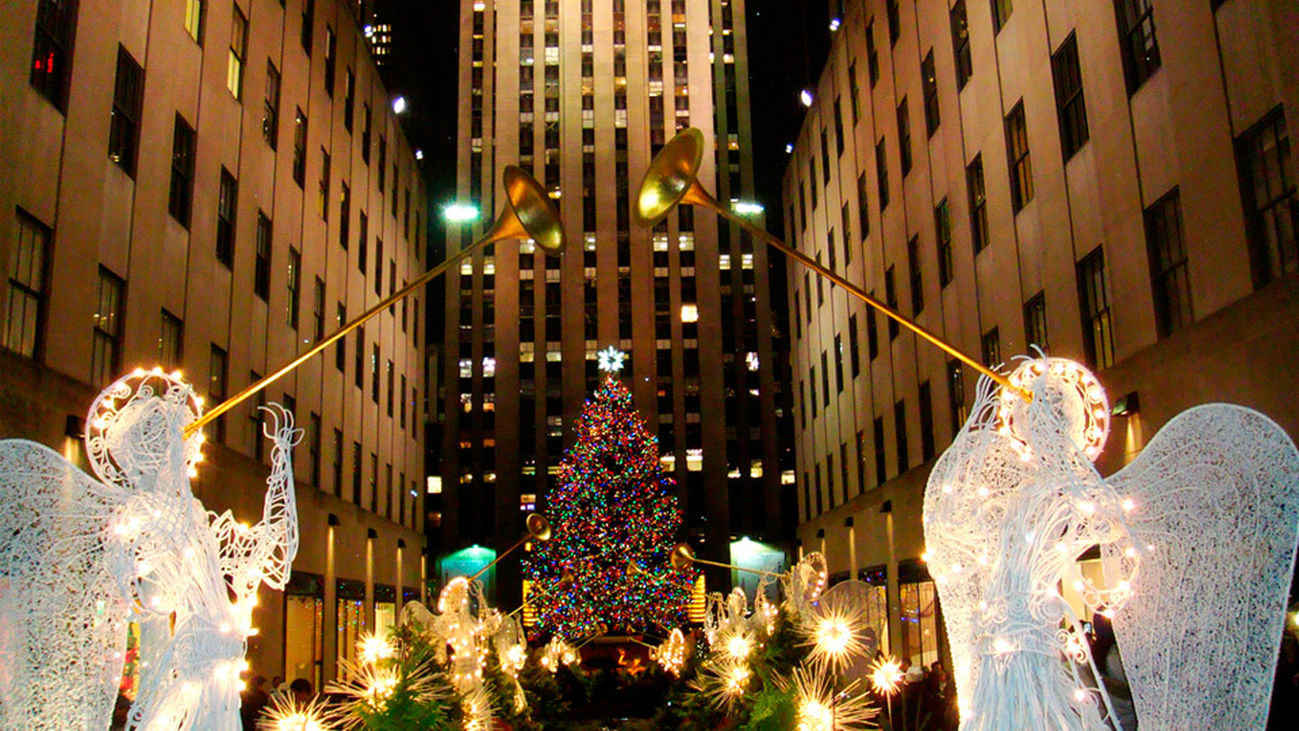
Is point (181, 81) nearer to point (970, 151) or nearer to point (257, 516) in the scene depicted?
point (257, 516)

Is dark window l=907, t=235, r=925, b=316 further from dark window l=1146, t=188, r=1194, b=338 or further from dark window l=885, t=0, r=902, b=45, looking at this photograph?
dark window l=1146, t=188, r=1194, b=338

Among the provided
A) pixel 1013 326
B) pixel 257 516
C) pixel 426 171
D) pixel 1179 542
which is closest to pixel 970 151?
pixel 1013 326

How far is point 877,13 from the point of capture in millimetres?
30391

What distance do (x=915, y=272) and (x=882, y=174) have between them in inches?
169

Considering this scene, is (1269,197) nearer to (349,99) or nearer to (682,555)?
(682,555)

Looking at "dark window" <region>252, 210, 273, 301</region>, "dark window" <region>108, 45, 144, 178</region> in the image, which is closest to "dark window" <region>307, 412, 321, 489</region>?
"dark window" <region>252, 210, 273, 301</region>

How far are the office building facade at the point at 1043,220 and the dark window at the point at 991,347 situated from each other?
68 millimetres

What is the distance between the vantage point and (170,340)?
62.9 ft

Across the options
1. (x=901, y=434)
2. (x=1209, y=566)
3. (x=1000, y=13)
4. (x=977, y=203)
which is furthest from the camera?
(x=901, y=434)

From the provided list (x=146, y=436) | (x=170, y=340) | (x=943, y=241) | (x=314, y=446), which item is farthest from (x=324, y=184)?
(x=146, y=436)

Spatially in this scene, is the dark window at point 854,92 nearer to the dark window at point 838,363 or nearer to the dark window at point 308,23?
the dark window at point 838,363

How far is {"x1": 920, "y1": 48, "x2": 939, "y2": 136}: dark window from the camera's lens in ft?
83.2

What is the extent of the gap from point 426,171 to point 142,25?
33.7 metres

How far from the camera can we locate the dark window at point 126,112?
1684cm
